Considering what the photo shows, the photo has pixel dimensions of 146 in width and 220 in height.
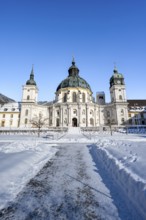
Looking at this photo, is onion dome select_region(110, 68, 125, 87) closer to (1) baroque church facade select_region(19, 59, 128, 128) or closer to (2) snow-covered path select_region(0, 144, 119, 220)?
(1) baroque church facade select_region(19, 59, 128, 128)

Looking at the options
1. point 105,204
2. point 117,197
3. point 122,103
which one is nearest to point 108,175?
point 117,197

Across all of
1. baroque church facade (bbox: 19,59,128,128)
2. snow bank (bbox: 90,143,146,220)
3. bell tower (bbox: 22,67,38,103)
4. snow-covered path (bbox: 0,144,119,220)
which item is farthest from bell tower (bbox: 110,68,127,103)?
snow-covered path (bbox: 0,144,119,220)

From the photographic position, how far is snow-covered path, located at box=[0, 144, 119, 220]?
2.78 m

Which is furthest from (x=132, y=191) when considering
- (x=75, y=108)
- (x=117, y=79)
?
(x=117, y=79)

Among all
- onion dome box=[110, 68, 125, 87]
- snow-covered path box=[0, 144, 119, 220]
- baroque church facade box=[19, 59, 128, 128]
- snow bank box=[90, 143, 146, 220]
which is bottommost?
snow-covered path box=[0, 144, 119, 220]

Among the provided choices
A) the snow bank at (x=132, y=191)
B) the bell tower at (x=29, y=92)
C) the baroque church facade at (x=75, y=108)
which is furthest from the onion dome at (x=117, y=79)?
the snow bank at (x=132, y=191)

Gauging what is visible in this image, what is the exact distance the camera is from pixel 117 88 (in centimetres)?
5709

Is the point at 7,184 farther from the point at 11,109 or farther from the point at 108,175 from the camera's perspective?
the point at 11,109

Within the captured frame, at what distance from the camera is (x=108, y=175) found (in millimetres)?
5141

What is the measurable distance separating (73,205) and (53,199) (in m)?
0.60

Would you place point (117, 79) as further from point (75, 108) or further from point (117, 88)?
point (75, 108)

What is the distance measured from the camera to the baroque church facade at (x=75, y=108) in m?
51.8

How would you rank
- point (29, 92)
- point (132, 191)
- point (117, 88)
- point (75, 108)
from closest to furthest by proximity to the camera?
point (132, 191) < point (75, 108) < point (29, 92) < point (117, 88)

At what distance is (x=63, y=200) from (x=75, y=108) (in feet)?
162
